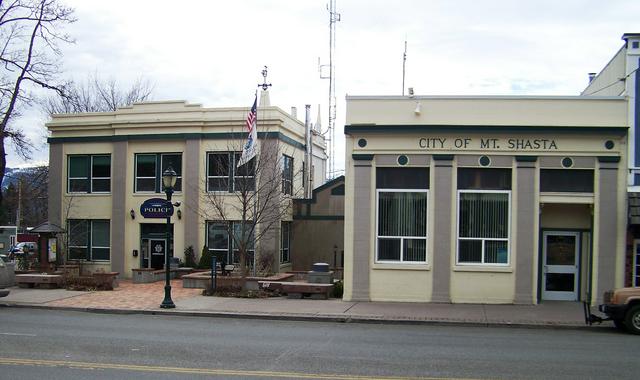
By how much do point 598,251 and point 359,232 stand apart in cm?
694

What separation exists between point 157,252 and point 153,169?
3.95 m

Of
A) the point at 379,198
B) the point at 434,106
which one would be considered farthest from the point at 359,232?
the point at 434,106

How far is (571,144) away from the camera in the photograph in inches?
718

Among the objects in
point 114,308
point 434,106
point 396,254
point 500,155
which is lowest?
point 114,308

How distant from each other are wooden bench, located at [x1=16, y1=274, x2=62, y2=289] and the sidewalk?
138 cm

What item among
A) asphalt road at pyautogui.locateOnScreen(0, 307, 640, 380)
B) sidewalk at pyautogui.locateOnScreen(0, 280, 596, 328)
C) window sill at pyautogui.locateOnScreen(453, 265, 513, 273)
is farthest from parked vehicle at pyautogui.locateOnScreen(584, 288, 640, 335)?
window sill at pyautogui.locateOnScreen(453, 265, 513, 273)

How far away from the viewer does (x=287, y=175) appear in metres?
30.2

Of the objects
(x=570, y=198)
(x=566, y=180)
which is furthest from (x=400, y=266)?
(x=566, y=180)

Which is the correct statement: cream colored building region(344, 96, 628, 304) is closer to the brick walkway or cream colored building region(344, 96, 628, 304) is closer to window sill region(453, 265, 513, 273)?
window sill region(453, 265, 513, 273)

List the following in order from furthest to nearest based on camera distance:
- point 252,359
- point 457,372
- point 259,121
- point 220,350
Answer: point 259,121 < point 220,350 < point 252,359 < point 457,372

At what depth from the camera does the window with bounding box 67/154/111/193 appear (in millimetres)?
30094

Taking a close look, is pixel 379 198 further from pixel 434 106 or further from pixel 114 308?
pixel 114 308

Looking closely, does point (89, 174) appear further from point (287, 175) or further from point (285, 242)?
Result: point (285, 242)

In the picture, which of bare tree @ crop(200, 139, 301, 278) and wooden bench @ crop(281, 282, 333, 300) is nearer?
wooden bench @ crop(281, 282, 333, 300)
